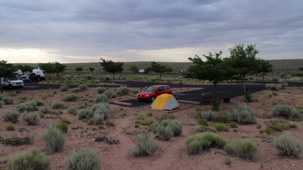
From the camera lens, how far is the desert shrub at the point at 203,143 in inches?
A: 441

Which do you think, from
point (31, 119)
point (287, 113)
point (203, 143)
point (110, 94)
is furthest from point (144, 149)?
point (110, 94)

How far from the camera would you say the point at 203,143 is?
11461 millimetres

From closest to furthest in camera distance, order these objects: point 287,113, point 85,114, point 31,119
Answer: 1. point 31,119
2. point 85,114
3. point 287,113

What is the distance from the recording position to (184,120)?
65.0ft

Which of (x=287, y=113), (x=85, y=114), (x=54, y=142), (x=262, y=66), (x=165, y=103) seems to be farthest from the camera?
(x=262, y=66)

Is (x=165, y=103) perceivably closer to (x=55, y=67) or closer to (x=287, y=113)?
(x=287, y=113)

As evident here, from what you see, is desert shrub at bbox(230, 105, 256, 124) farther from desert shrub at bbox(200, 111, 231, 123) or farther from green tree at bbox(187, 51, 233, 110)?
green tree at bbox(187, 51, 233, 110)

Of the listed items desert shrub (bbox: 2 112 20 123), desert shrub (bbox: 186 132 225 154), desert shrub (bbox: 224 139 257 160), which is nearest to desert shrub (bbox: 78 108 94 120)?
desert shrub (bbox: 2 112 20 123)

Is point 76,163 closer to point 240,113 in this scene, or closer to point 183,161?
point 183,161

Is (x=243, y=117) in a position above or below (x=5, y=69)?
below

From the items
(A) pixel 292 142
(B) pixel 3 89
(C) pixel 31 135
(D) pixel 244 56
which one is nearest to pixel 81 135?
(C) pixel 31 135

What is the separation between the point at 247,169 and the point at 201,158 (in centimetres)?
165

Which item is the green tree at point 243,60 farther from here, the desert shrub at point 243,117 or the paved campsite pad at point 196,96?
the desert shrub at point 243,117

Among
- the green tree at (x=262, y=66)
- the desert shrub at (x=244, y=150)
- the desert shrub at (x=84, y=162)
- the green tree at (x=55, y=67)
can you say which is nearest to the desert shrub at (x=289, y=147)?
the desert shrub at (x=244, y=150)
